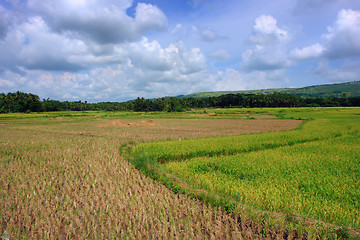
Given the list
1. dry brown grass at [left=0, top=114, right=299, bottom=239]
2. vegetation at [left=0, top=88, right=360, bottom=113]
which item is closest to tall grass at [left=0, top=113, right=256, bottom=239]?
dry brown grass at [left=0, top=114, right=299, bottom=239]

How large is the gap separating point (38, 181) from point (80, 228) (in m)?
3.75

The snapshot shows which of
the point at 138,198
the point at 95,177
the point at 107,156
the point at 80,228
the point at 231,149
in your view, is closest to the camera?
the point at 80,228

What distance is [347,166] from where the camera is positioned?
741 cm

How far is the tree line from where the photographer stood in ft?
258

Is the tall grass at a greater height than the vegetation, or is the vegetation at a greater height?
the vegetation

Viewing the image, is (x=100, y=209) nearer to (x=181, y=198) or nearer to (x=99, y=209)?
(x=99, y=209)

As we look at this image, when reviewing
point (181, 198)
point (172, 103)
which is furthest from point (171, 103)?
point (181, 198)

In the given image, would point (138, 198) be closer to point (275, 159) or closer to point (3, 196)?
point (3, 196)

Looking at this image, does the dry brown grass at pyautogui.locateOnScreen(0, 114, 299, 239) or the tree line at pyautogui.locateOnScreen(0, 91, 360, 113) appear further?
the tree line at pyautogui.locateOnScreen(0, 91, 360, 113)

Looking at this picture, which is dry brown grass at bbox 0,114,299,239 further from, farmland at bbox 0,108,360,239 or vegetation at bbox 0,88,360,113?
vegetation at bbox 0,88,360,113

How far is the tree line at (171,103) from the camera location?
78.5 metres

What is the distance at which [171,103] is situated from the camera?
9769 cm

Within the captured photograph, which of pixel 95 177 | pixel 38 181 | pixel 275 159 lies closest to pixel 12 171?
pixel 38 181

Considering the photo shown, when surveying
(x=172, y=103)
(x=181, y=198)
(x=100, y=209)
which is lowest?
(x=181, y=198)
